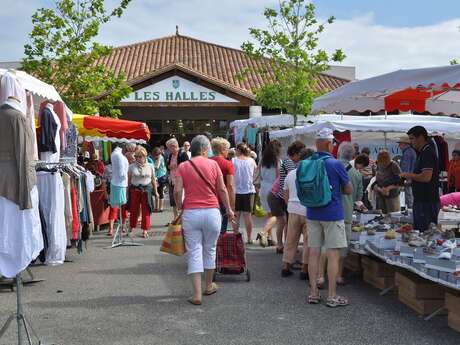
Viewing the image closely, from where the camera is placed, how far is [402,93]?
424 inches

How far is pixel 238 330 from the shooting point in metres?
5.84

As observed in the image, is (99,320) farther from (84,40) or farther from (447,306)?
(84,40)

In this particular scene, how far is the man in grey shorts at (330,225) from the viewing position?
260 inches

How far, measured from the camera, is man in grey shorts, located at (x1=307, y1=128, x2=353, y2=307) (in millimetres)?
6598

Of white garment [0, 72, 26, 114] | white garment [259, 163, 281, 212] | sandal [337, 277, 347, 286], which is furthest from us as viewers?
white garment [259, 163, 281, 212]

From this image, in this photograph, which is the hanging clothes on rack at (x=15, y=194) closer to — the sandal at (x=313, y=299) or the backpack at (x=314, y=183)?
the backpack at (x=314, y=183)

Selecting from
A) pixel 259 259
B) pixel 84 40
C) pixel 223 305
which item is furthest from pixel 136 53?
pixel 223 305

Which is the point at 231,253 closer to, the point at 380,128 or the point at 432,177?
the point at 432,177

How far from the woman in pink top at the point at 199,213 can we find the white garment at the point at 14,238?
2.04m

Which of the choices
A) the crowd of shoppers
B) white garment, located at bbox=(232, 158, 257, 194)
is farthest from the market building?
the crowd of shoppers

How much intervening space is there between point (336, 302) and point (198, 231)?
5.38 ft

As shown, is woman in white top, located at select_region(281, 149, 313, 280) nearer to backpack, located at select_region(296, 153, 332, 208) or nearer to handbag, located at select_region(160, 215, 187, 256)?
backpack, located at select_region(296, 153, 332, 208)

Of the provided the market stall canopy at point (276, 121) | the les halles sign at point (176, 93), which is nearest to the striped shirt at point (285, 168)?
the market stall canopy at point (276, 121)

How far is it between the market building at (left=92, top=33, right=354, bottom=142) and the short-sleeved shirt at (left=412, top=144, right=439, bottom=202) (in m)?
18.0
